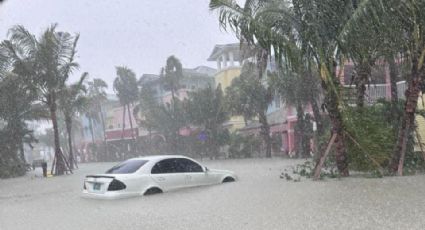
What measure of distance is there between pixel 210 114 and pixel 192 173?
3016cm

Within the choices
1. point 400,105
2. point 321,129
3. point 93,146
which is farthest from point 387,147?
point 93,146

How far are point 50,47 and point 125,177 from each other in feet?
58.8

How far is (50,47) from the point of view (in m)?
28.7

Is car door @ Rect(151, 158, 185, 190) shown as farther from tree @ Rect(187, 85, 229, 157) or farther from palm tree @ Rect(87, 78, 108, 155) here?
palm tree @ Rect(87, 78, 108, 155)

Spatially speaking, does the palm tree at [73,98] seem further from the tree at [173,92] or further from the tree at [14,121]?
the tree at [173,92]

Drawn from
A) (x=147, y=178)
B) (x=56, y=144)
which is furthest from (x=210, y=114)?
(x=147, y=178)

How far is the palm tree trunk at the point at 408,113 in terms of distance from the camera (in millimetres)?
14273

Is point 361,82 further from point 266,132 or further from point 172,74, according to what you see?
point 172,74

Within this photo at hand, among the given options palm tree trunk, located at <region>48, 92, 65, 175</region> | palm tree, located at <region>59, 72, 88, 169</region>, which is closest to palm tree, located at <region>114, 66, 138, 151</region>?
palm tree, located at <region>59, 72, 88, 169</region>

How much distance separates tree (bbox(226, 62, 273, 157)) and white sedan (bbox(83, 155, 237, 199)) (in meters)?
23.2

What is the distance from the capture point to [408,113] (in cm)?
1448

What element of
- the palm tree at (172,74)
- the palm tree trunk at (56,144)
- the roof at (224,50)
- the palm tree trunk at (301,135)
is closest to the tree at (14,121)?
the palm tree trunk at (56,144)

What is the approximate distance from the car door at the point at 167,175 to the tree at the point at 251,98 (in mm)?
23678

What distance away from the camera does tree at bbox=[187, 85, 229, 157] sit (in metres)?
44.2
